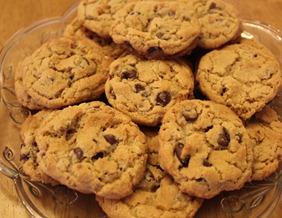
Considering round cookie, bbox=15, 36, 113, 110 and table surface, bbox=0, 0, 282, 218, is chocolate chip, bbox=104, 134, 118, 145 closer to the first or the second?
round cookie, bbox=15, 36, 113, 110

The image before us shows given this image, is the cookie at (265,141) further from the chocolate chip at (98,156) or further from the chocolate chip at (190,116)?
the chocolate chip at (98,156)

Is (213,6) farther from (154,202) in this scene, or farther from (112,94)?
(154,202)

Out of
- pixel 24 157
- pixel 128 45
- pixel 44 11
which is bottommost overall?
pixel 24 157

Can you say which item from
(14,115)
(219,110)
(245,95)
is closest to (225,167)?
(219,110)

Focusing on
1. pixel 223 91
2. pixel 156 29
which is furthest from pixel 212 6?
pixel 223 91

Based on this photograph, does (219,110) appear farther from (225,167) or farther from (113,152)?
(113,152)
